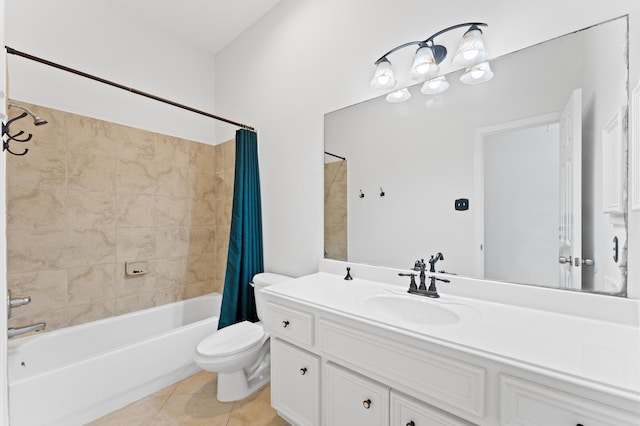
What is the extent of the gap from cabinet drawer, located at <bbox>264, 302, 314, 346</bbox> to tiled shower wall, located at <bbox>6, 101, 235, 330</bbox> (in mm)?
1467

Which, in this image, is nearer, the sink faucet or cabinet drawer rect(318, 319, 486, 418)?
cabinet drawer rect(318, 319, 486, 418)

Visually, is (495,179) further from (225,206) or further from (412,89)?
(225,206)

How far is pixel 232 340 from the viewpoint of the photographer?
1817 mm

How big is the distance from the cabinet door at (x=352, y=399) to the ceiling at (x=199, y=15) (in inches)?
104

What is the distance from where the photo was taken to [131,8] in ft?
7.30

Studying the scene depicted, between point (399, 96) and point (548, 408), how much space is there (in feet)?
4.77

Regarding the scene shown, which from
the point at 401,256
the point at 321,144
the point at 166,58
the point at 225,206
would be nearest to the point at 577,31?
the point at 401,256

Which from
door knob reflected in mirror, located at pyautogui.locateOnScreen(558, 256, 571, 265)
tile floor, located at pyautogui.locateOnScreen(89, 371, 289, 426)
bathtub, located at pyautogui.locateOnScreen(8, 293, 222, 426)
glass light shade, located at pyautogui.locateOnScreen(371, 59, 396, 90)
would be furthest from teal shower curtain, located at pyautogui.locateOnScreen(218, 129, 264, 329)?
door knob reflected in mirror, located at pyautogui.locateOnScreen(558, 256, 571, 265)

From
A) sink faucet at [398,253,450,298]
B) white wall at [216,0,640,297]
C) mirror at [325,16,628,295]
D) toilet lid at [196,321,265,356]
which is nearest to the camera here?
mirror at [325,16,628,295]

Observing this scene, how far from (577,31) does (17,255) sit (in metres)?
3.19

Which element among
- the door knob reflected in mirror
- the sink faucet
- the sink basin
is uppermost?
the door knob reflected in mirror

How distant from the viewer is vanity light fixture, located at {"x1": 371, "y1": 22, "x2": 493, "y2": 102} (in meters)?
1.28

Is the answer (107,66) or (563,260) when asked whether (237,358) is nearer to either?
(563,260)

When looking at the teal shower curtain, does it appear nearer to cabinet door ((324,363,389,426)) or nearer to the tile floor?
the tile floor
